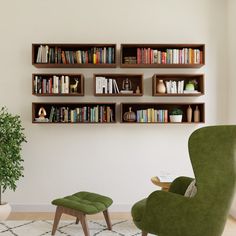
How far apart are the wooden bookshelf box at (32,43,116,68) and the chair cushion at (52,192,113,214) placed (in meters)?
1.66

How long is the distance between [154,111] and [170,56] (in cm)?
74

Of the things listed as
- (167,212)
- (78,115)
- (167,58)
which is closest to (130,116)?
(78,115)

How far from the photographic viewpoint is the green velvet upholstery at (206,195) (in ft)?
6.51

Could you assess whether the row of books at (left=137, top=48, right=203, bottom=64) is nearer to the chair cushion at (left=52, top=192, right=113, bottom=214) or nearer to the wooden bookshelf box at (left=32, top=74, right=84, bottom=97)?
the wooden bookshelf box at (left=32, top=74, right=84, bottom=97)

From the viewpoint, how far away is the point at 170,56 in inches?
147

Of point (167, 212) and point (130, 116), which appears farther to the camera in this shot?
point (130, 116)

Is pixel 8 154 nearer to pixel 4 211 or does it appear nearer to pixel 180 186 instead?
pixel 4 211

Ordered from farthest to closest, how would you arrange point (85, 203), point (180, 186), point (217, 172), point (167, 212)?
point (85, 203), point (180, 186), point (167, 212), point (217, 172)

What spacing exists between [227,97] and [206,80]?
1.21ft

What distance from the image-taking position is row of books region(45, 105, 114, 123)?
12.2ft

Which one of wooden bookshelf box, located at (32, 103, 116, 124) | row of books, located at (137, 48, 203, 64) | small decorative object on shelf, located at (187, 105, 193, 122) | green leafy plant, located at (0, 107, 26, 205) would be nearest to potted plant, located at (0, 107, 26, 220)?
green leafy plant, located at (0, 107, 26, 205)

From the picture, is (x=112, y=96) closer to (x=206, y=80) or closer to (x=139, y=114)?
(x=139, y=114)

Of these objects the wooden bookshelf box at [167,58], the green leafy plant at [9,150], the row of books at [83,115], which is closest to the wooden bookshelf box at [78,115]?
the row of books at [83,115]

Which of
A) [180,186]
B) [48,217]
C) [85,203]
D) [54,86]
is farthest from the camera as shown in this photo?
[54,86]
